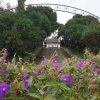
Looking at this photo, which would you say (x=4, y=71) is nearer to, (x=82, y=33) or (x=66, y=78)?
(x=66, y=78)

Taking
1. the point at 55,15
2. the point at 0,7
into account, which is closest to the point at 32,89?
the point at 0,7

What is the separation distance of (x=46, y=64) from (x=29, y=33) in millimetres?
46678

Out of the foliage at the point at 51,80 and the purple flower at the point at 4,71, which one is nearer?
the foliage at the point at 51,80

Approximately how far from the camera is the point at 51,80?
289 cm

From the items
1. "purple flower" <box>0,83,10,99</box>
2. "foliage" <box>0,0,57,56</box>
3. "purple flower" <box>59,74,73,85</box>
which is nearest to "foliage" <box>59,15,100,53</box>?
"foliage" <box>0,0,57,56</box>

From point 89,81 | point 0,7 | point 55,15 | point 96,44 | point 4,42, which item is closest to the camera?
point 89,81

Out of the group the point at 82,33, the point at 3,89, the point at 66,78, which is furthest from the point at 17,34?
the point at 3,89

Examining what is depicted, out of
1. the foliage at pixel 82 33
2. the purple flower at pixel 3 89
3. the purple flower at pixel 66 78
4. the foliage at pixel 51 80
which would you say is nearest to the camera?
the purple flower at pixel 3 89

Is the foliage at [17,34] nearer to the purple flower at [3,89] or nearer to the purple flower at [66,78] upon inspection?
the purple flower at [66,78]

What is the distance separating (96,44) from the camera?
51.6 m

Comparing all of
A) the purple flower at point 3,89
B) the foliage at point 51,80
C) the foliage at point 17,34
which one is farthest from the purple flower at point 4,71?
the foliage at point 17,34

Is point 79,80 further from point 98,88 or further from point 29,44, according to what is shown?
point 29,44

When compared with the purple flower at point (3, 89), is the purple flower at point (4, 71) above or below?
above

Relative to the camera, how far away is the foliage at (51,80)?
2674 mm
